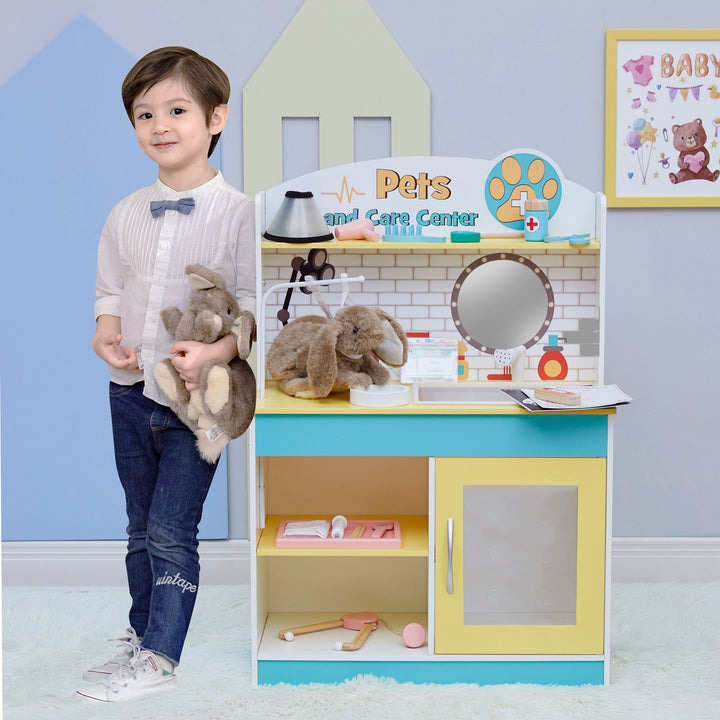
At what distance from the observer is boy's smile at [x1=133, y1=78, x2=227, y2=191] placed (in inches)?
82.8

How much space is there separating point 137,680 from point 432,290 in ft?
4.16

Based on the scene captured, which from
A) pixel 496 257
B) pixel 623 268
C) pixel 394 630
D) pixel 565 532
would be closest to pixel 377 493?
pixel 394 630

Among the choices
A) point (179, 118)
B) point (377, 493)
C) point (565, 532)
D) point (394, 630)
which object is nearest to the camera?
point (179, 118)

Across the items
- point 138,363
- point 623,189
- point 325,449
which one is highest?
point 623,189

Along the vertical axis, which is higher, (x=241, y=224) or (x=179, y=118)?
(x=179, y=118)

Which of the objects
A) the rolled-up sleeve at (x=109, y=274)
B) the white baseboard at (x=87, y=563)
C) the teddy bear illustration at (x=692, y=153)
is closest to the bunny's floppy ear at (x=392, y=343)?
the rolled-up sleeve at (x=109, y=274)

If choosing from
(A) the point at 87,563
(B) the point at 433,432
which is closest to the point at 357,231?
(B) the point at 433,432

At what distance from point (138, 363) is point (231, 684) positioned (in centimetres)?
84

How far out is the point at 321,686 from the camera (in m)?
2.28

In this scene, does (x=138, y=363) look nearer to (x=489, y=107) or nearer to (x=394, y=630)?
(x=394, y=630)

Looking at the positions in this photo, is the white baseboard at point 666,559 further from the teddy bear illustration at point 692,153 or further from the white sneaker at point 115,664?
the white sneaker at point 115,664

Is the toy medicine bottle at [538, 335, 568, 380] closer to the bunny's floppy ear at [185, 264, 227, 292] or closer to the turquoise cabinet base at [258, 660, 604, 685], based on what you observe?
the turquoise cabinet base at [258, 660, 604, 685]

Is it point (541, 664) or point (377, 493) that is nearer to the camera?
point (541, 664)

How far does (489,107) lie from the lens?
291 centimetres
